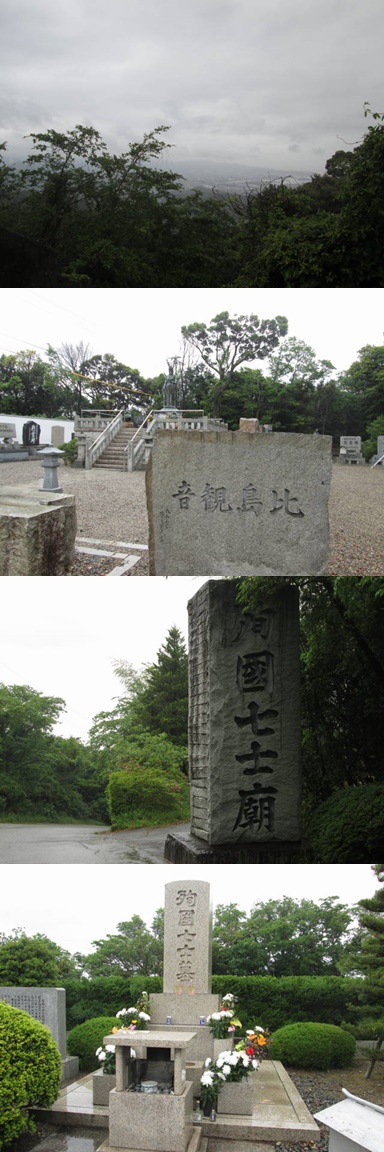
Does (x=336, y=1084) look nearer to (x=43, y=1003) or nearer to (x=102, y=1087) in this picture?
(x=102, y=1087)

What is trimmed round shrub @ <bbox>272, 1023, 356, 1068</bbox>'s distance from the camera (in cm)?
868

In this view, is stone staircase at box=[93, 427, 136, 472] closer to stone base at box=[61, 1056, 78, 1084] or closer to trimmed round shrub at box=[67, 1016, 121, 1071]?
stone base at box=[61, 1056, 78, 1084]

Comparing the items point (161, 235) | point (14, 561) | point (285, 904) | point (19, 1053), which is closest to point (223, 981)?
point (285, 904)

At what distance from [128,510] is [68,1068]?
5.59 meters

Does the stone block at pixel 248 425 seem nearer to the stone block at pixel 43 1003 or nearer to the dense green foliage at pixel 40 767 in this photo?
the stone block at pixel 43 1003

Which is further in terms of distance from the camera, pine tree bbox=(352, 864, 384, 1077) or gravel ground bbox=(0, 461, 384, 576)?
pine tree bbox=(352, 864, 384, 1077)

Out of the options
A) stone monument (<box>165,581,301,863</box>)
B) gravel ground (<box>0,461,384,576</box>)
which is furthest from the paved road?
gravel ground (<box>0,461,384,576</box>)

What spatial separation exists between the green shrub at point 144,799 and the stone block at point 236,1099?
6.13 m

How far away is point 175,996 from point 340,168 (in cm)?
915

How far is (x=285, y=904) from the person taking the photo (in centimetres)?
1073

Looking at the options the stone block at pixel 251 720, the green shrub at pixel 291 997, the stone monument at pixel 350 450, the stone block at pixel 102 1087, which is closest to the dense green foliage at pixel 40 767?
the green shrub at pixel 291 997

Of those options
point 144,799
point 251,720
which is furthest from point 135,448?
point 144,799

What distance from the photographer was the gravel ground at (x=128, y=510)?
5930mm

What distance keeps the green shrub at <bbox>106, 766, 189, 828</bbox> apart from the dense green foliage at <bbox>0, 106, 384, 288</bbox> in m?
7.01
